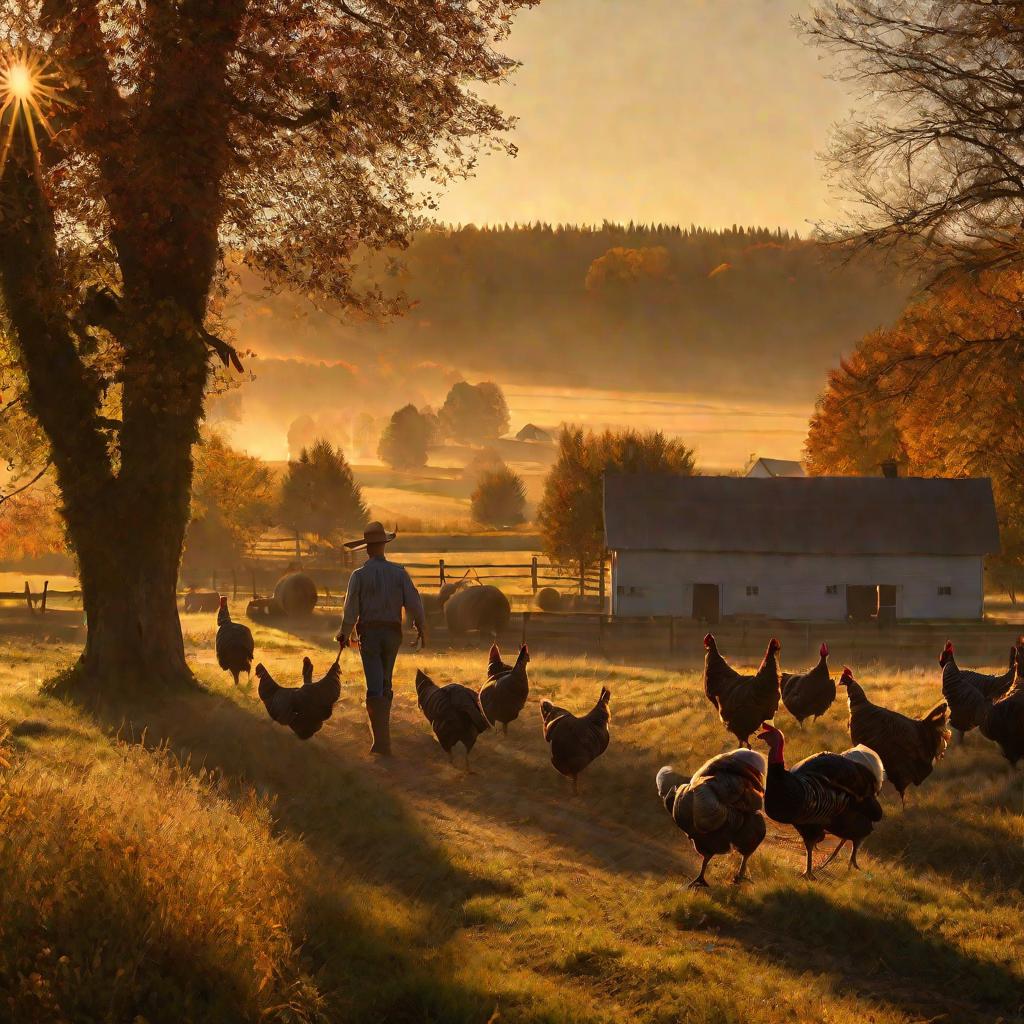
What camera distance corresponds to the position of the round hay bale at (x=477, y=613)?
46.9 metres

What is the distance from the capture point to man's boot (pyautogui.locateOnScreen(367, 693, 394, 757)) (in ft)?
51.8

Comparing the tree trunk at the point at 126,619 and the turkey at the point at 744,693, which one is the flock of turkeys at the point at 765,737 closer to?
the turkey at the point at 744,693

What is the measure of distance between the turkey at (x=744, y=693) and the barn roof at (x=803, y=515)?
3498 cm

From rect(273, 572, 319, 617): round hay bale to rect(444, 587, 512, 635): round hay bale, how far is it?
383 inches

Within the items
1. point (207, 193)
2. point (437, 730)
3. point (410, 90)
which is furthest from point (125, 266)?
point (437, 730)

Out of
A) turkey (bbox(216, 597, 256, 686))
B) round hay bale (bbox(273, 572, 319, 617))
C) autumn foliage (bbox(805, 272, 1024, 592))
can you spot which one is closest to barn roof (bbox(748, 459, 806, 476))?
round hay bale (bbox(273, 572, 319, 617))

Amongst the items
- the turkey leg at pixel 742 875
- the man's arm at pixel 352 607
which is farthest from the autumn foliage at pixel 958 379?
the turkey leg at pixel 742 875

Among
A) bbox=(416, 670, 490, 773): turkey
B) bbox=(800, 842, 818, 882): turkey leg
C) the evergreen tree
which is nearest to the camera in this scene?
bbox=(800, 842, 818, 882): turkey leg

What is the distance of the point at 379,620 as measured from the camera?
15.7 meters

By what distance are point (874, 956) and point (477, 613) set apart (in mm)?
38388

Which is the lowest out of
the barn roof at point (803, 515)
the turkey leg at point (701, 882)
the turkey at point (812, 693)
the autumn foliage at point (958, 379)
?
the turkey leg at point (701, 882)

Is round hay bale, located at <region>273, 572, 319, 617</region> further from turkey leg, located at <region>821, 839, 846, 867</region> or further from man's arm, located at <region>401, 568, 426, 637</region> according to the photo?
turkey leg, located at <region>821, 839, 846, 867</region>

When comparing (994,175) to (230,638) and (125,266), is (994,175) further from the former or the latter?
(230,638)

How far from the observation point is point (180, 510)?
18906mm
